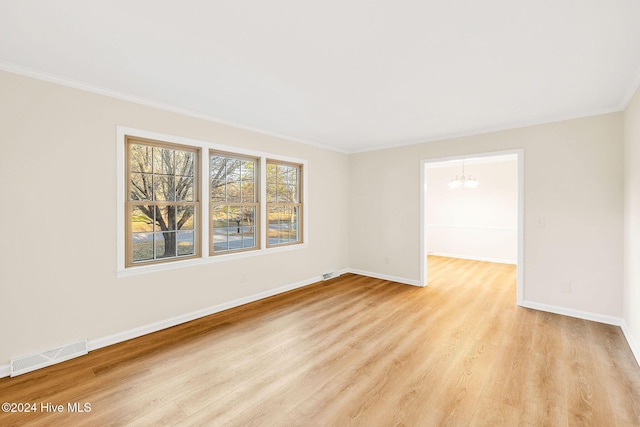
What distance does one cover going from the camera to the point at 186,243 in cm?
364

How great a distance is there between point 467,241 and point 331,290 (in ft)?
15.6

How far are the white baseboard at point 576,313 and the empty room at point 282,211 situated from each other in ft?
0.06

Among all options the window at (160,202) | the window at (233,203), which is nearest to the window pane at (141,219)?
the window at (160,202)

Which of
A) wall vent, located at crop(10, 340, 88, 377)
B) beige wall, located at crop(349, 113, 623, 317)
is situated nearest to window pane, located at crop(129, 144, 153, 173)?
wall vent, located at crop(10, 340, 88, 377)

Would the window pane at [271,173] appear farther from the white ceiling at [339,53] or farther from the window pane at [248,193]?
the white ceiling at [339,53]

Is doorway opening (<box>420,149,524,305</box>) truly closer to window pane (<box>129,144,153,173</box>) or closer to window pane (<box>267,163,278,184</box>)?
window pane (<box>267,163,278,184</box>)

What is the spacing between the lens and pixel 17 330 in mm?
2428

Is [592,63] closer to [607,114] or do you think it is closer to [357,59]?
[607,114]

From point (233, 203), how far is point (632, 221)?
4.64 meters

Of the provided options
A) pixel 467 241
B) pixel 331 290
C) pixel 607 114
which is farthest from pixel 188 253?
pixel 467 241

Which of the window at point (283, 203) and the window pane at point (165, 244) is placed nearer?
the window pane at point (165, 244)

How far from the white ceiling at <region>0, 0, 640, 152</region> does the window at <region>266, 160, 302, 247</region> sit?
4.64 feet

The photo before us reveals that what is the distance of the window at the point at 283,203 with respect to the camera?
4.62 metres

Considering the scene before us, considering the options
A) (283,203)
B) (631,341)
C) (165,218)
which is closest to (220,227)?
(165,218)
